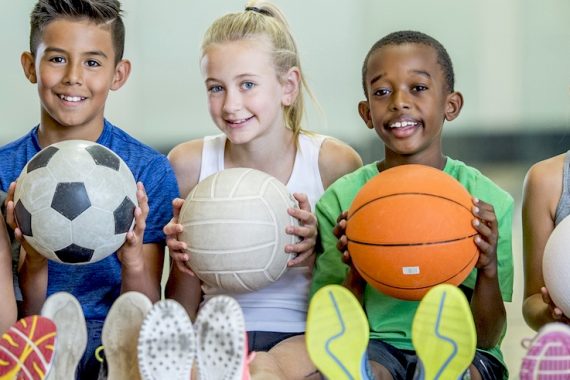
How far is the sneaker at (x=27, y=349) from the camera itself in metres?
1.73

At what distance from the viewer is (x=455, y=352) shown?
1.78 m

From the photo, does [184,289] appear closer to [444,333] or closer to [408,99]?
[408,99]

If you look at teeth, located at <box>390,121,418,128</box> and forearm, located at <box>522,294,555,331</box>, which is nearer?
forearm, located at <box>522,294,555,331</box>

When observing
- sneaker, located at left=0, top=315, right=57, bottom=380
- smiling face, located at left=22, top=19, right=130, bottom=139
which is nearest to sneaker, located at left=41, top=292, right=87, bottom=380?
sneaker, located at left=0, top=315, right=57, bottom=380

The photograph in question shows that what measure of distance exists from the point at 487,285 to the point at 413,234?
0.89 ft

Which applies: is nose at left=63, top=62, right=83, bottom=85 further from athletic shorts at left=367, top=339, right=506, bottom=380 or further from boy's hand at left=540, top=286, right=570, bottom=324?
boy's hand at left=540, top=286, right=570, bottom=324

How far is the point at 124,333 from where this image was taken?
187cm

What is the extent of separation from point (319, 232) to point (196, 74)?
23.5 feet

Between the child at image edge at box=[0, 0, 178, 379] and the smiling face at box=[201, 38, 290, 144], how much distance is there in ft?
0.75

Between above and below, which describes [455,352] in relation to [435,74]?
below

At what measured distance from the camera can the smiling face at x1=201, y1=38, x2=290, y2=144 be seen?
97.9 inches

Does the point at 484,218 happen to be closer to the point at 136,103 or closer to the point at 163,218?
the point at 163,218

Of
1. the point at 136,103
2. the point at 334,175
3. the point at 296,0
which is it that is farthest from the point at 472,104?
the point at 334,175

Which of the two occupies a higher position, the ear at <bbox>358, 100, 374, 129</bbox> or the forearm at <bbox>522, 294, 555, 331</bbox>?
the ear at <bbox>358, 100, 374, 129</bbox>
